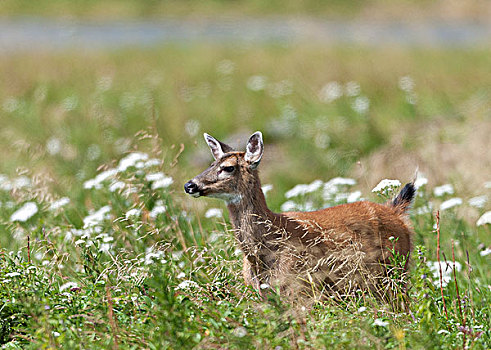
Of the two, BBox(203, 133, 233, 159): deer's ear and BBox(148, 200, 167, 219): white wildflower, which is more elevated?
BBox(203, 133, 233, 159): deer's ear

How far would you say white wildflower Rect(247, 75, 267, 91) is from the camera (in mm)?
11892

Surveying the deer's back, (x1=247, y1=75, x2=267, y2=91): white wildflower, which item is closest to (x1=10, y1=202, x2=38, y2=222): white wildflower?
the deer's back

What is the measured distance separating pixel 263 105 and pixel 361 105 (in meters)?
1.98

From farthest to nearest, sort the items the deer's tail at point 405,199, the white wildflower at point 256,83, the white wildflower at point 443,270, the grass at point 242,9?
the grass at point 242,9, the white wildflower at point 256,83, the deer's tail at point 405,199, the white wildflower at point 443,270

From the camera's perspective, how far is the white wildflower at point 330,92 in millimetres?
10703

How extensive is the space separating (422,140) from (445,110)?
133cm

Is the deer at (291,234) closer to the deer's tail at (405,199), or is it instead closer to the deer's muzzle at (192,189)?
the deer's muzzle at (192,189)

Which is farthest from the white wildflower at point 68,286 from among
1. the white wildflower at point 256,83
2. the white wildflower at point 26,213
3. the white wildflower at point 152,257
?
the white wildflower at point 256,83

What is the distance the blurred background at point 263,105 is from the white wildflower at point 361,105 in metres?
0.03

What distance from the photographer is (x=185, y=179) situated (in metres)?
6.56

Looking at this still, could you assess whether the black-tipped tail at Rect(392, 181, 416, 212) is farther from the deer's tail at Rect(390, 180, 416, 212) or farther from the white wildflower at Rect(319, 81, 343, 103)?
the white wildflower at Rect(319, 81, 343, 103)

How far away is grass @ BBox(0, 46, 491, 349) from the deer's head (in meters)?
0.31

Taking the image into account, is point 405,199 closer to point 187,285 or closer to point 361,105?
point 187,285

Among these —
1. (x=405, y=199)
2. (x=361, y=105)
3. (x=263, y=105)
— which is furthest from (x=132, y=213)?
(x=263, y=105)
